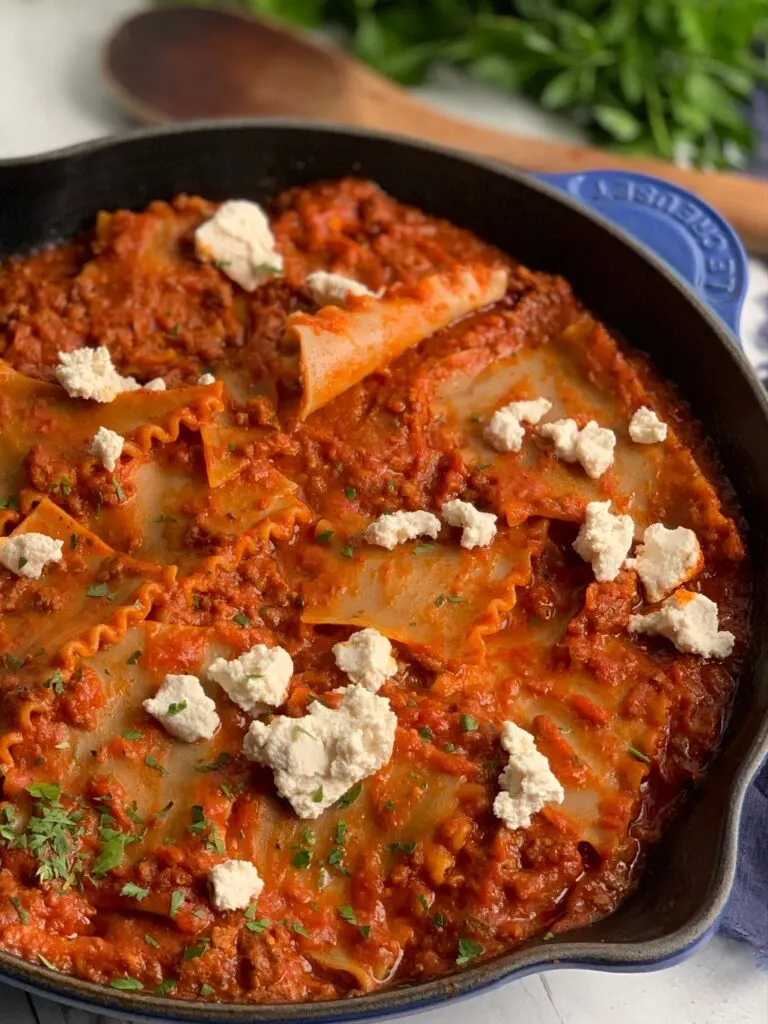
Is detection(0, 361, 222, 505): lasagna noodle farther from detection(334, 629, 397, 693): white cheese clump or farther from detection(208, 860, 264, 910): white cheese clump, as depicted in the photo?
detection(208, 860, 264, 910): white cheese clump

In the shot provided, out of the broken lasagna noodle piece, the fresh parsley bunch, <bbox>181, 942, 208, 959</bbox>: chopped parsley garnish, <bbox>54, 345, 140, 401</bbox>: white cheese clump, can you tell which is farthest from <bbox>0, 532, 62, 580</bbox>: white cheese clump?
the fresh parsley bunch

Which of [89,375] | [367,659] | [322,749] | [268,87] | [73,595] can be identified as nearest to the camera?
[322,749]

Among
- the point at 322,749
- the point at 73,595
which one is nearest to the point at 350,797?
the point at 322,749

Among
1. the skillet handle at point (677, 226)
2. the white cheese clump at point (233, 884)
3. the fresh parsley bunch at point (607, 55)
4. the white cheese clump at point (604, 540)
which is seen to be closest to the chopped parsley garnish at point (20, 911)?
the white cheese clump at point (233, 884)

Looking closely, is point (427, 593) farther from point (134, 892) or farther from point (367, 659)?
point (134, 892)

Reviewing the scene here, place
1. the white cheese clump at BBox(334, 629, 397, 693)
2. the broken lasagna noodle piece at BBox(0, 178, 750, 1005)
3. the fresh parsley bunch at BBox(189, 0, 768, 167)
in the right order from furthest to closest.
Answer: the fresh parsley bunch at BBox(189, 0, 768, 167) → the white cheese clump at BBox(334, 629, 397, 693) → the broken lasagna noodle piece at BBox(0, 178, 750, 1005)

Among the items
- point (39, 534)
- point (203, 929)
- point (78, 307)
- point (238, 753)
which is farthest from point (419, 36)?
point (203, 929)
